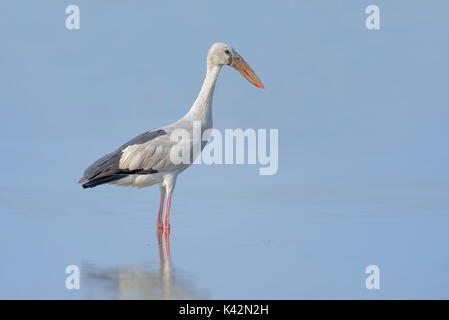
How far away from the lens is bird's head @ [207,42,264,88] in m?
14.6

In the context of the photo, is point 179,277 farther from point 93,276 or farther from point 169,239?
point 169,239

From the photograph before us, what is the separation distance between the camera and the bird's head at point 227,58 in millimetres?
14617

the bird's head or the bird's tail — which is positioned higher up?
the bird's head

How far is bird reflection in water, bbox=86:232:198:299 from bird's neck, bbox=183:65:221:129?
3540 mm

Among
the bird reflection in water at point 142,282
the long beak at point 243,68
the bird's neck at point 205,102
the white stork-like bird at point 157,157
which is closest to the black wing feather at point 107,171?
the white stork-like bird at point 157,157

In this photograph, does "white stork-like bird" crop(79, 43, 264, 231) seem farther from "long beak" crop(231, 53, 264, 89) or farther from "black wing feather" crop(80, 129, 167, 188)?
"long beak" crop(231, 53, 264, 89)

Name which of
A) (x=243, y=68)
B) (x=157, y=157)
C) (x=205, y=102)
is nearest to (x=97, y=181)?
(x=157, y=157)

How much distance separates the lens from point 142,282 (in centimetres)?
1017

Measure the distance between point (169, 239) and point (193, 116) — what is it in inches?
91.7

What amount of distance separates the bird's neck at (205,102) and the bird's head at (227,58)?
0.12 m

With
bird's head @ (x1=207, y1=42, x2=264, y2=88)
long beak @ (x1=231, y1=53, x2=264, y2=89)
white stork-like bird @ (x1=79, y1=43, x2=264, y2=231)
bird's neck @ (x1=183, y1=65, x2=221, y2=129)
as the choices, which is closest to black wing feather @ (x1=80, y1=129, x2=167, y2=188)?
white stork-like bird @ (x1=79, y1=43, x2=264, y2=231)

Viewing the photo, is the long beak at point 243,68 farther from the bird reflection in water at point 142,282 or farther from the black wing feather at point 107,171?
the bird reflection in water at point 142,282

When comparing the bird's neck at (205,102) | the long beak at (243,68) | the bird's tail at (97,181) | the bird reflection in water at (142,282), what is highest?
the long beak at (243,68)
